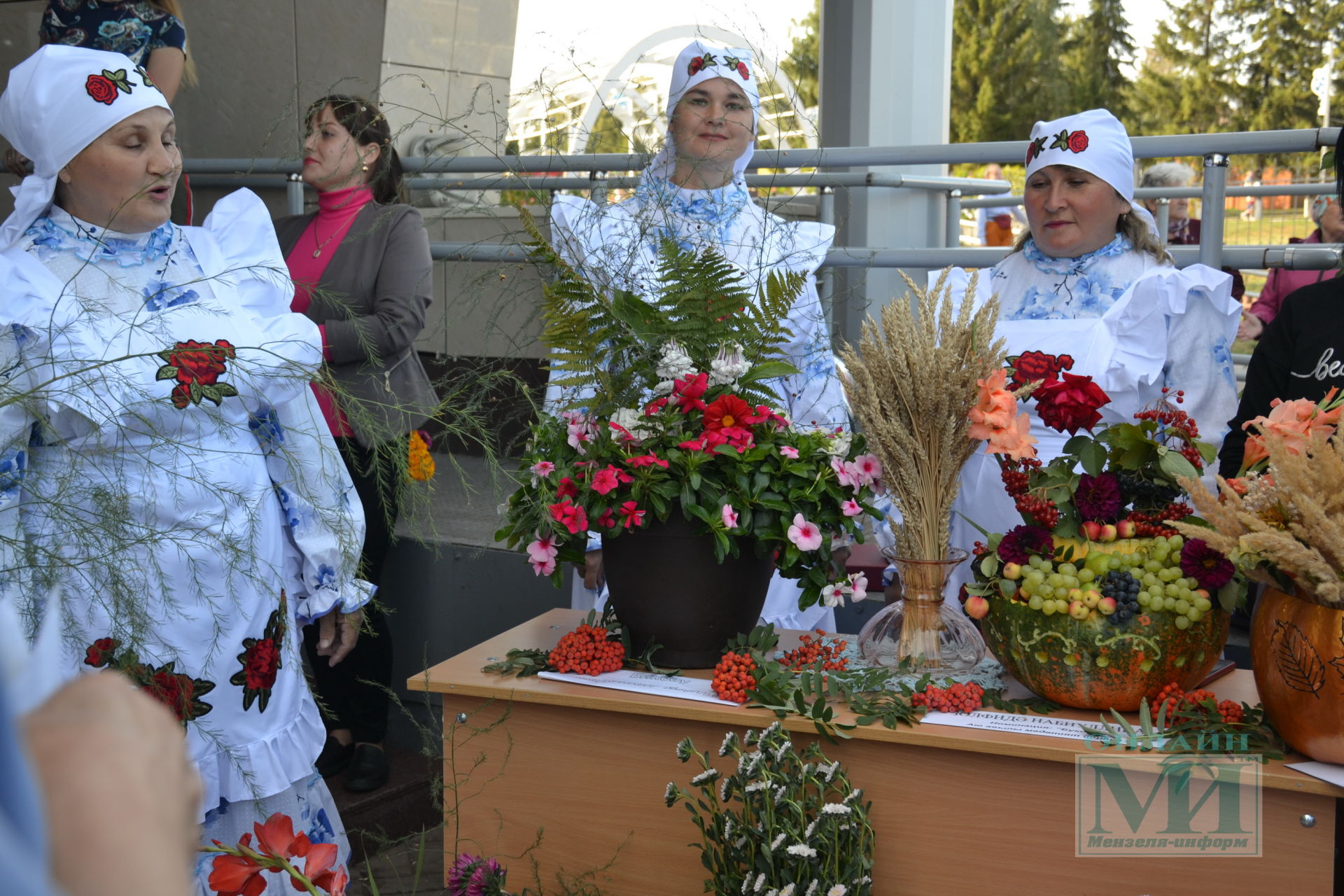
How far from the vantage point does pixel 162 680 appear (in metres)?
1.89

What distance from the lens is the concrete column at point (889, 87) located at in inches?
181

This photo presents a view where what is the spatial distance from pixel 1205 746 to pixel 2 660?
1378mm

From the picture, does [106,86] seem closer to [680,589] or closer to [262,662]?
[262,662]

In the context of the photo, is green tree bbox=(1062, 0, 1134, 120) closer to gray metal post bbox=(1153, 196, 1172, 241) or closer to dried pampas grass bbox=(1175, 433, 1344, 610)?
gray metal post bbox=(1153, 196, 1172, 241)

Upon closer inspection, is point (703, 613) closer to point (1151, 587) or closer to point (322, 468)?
point (1151, 587)

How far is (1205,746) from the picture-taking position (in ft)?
4.62

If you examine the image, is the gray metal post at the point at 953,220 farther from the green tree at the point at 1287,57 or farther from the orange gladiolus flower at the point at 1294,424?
the green tree at the point at 1287,57

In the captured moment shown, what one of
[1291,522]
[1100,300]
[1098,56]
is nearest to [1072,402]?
[1291,522]

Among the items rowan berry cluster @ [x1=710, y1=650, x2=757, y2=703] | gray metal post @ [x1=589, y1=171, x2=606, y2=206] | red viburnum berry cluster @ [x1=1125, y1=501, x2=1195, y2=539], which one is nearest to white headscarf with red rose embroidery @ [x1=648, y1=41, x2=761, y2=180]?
gray metal post @ [x1=589, y1=171, x2=606, y2=206]

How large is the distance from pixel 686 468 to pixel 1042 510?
0.48 metres

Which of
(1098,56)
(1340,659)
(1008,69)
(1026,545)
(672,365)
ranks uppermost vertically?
(1098,56)

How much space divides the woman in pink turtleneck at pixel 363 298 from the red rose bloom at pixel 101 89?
0.98 metres

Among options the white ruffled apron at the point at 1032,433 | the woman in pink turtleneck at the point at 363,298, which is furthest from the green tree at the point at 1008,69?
the white ruffled apron at the point at 1032,433

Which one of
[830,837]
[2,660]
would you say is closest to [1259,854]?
[830,837]
